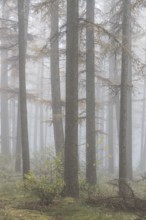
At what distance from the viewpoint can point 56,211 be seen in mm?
7672

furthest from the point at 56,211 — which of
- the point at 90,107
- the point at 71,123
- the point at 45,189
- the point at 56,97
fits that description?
the point at 56,97

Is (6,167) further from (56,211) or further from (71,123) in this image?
(56,211)

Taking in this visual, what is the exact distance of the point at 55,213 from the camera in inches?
296

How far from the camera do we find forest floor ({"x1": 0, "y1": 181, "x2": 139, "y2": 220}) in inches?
276

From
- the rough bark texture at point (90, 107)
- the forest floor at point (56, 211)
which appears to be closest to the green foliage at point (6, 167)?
the rough bark texture at point (90, 107)

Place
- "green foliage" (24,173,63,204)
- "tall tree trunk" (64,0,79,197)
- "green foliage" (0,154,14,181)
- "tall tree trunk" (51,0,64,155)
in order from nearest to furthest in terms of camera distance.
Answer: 1. "green foliage" (24,173,63,204)
2. "tall tree trunk" (64,0,79,197)
3. "tall tree trunk" (51,0,64,155)
4. "green foliage" (0,154,14,181)

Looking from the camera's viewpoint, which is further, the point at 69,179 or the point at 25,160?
the point at 25,160

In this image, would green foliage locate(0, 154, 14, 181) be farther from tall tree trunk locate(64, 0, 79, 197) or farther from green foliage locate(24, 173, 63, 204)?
green foliage locate(24, 173, 63, 204)

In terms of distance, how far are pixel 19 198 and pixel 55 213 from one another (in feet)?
7.51

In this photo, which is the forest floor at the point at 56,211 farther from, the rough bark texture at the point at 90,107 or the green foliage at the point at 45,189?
the rough bark texture at the point at 90,107

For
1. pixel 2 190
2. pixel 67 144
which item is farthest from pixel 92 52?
pixel 2 190

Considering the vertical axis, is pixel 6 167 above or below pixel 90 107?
below

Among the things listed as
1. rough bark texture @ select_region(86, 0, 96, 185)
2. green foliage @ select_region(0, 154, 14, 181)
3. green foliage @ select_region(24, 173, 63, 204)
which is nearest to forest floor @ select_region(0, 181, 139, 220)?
green foliage @ select_region(24, 173, 63, 204)

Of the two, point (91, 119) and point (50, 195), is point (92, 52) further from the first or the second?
point (50, 195)
